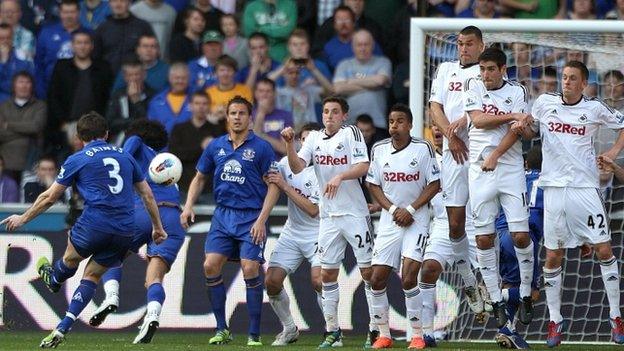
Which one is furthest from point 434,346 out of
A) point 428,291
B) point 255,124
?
point 255,124

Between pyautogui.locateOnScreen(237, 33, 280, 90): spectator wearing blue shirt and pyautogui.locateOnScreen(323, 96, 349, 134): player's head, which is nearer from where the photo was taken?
pyautogui.locateOnScreen(323, 96, 349, 134): player's head

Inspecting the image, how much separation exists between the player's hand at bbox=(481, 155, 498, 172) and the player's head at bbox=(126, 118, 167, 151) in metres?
3.60

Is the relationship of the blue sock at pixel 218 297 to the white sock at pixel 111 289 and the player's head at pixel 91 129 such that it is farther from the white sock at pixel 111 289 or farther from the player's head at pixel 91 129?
the player's head at pixel 91 129

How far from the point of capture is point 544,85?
16234mm

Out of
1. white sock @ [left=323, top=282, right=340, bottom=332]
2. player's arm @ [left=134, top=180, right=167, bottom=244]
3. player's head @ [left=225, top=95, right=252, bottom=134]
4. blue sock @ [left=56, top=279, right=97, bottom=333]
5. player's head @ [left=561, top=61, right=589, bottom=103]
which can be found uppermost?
player's head @ [left=561, top=61, right=589, bottom=103]

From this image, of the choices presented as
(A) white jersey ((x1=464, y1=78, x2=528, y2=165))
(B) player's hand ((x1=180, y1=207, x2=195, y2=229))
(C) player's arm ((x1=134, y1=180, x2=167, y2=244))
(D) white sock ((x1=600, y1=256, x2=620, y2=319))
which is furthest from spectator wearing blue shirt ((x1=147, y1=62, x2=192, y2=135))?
(D) white sock ((x1=600, y1=256, x2=620, y2=319))

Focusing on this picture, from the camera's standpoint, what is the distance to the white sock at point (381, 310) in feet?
47.4

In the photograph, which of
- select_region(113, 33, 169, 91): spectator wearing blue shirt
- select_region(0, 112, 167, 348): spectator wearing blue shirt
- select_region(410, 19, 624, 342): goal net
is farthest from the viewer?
select_region(113, 33, 169, 91): spectator wearing blue shirt

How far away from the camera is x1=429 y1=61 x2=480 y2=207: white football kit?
1422cm

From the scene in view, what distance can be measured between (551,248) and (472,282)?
4.37 ft

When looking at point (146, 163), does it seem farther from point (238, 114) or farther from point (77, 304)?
point (77, 304)

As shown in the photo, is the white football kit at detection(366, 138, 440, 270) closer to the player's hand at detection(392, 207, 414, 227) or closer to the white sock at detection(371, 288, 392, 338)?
the player's hand at detection(392, 207, 414, 227)

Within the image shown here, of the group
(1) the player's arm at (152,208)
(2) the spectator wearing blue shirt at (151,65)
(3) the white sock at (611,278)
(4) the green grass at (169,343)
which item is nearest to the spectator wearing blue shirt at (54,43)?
(2) the spectator wearing blue shirt at (151,65)

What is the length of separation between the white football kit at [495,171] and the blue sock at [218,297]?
2917 millimetres
